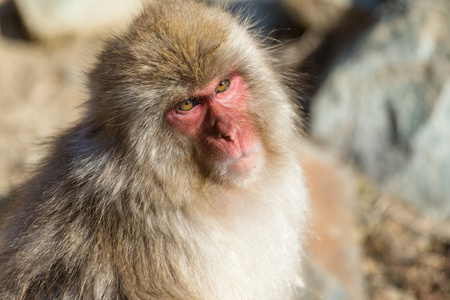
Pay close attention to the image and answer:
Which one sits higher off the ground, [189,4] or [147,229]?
[189,4]

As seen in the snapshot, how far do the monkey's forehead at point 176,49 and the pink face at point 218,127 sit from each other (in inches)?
3.1

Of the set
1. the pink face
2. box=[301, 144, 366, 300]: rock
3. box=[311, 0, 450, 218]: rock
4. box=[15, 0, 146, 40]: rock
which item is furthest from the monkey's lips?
box=[15, 0, 146, 40]: rock

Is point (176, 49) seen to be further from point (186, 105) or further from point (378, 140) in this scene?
point (378, 140)

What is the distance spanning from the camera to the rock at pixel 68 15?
6094 millimetres

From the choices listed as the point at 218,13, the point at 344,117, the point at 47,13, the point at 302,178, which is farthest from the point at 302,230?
the point at 47,13

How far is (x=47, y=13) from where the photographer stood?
6.13 m

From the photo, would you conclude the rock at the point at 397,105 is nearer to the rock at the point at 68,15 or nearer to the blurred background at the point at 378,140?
the blurred background at the point at 378,140

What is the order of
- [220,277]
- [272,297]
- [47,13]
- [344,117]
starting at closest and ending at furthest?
[220,277]
[272,297]
[344,117]
[47,13]

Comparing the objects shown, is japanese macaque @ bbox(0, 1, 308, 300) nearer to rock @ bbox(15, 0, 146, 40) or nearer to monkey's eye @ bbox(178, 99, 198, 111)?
monkey's eye @ bbox(178, 99, 198, 111)

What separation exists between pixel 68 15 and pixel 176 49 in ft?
14.2

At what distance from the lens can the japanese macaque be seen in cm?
232

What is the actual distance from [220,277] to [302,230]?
0.71 metres

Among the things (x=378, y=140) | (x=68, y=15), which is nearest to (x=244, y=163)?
(x=378, y=140)

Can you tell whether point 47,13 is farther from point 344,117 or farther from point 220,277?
point 220,277
